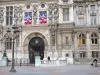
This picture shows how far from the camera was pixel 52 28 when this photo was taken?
5306 centimetres

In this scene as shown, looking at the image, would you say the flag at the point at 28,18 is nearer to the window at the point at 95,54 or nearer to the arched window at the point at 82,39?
the arched window at the point at 82,39

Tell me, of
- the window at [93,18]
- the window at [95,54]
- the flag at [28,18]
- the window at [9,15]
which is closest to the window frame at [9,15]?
the window at [9,15]

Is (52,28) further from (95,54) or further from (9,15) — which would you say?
(9,15)

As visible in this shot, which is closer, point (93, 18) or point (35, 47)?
point (93, 18)

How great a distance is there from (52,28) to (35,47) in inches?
222

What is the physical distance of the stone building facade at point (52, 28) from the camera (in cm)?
5272

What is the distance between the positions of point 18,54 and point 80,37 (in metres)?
12.9

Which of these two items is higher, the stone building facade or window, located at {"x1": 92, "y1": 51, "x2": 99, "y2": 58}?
the stone building facade

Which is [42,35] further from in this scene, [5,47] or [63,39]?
[5,47]

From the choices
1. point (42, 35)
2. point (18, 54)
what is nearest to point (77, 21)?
point (42, 35)

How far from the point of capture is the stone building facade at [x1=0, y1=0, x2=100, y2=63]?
5272cm

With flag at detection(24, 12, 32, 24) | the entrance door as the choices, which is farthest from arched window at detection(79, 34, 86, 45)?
flag at detection(24, 12, 32, 24)

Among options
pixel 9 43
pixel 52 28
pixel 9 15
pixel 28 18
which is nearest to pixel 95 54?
pixel 52 28

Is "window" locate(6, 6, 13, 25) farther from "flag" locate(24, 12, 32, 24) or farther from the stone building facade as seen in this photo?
"flag" locate(24, 12, 32, 24)
